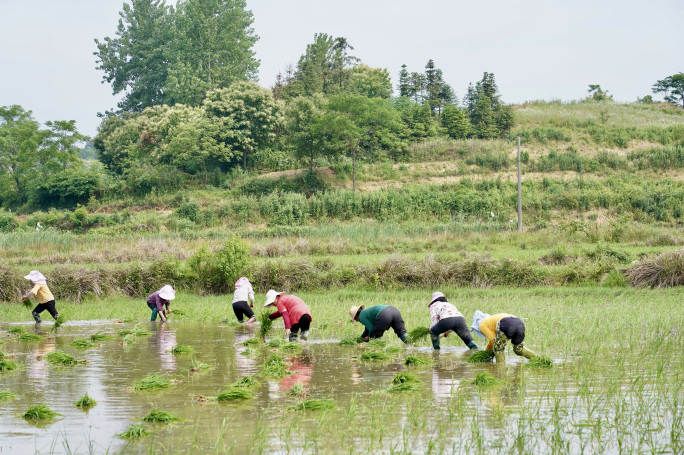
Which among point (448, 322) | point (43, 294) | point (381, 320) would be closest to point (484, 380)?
point (448, 322)

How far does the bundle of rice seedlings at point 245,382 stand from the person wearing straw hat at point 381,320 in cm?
337

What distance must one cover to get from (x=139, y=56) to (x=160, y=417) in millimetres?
67571

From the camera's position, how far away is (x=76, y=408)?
25.8 ft

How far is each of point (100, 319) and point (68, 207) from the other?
36143mm

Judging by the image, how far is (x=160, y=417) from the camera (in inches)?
280

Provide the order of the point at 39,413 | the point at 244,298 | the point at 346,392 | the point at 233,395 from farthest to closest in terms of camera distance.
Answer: the point at 244,298 → the point at 346,392 → the point at 233,395 → the point at 39,413

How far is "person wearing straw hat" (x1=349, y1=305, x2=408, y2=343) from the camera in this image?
11656 mm

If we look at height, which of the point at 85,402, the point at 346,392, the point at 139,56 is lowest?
the point at 346,392

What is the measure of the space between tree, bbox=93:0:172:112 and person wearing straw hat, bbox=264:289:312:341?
58.3m

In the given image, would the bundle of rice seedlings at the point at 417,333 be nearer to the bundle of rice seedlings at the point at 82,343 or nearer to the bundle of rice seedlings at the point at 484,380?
the bundle of rice seedlings at the point at 484,380

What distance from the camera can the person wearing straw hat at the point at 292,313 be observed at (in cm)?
1280

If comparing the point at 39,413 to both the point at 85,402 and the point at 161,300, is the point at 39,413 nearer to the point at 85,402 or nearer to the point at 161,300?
the point at 85,402

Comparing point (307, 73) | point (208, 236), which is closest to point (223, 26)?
point (307, 73)

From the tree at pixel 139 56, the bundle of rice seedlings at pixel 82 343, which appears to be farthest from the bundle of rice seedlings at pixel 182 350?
the tree at pixel 139 56
